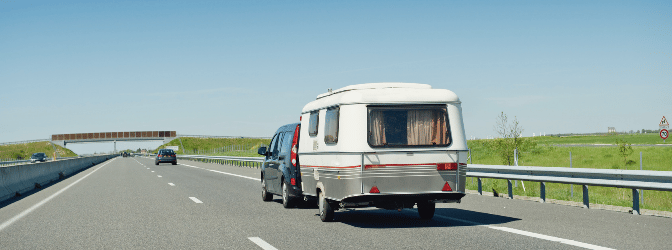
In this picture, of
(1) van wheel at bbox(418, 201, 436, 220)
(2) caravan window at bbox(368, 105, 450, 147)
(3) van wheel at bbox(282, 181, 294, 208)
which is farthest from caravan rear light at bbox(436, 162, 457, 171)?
A: (3) van wheel at bbox(282, 181, 294, 208)

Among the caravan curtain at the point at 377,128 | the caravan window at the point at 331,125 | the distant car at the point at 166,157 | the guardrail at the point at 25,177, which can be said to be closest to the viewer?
the caravan curtain at the point at 377,128

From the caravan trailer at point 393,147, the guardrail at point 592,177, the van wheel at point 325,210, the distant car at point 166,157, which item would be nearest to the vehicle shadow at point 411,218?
the van wheel at point 325,210

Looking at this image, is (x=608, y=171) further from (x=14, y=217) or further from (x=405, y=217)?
(x=14, y=217)

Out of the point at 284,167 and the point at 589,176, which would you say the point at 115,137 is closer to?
the point at 284,167

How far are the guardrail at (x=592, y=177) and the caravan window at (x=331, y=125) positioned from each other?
203 inches

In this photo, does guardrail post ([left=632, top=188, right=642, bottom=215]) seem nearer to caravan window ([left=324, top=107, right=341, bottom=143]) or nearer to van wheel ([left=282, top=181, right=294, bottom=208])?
caravan window ([left=324, top=107, right=341, bottom=143])

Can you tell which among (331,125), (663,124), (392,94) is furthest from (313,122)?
(663,124)

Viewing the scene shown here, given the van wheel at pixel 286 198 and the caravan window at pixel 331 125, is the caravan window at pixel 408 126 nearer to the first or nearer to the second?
the caravan window at pixel 331 125

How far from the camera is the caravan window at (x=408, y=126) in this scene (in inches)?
372

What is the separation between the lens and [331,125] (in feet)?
32.4

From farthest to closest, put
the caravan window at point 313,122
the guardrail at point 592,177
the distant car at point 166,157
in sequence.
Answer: the distant car at point 166,157 → the caravan window at point 313,122 → the guardrail at point 592,177

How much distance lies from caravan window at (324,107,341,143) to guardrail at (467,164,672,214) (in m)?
5.15

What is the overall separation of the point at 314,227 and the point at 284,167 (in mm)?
3271

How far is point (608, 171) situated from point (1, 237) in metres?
9.95
